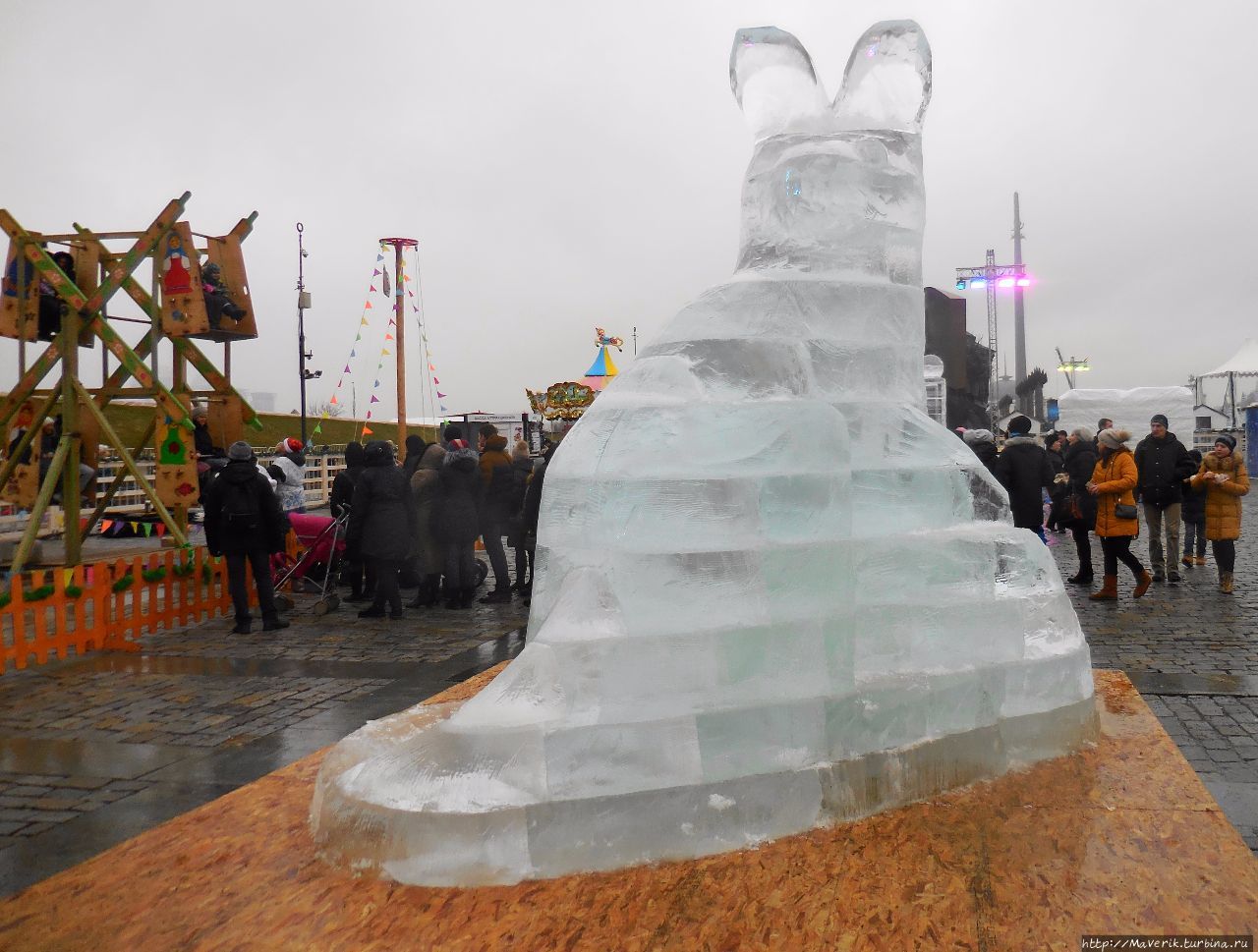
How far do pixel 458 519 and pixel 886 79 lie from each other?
6289 mm

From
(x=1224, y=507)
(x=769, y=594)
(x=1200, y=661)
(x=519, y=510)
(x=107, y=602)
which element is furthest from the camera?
(x=519, y=510)

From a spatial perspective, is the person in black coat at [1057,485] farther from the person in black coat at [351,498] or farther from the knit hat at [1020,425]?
the person in black coat at [351,498]

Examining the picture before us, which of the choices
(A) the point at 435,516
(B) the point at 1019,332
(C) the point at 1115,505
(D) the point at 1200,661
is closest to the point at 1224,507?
(C) the point at 1115,505

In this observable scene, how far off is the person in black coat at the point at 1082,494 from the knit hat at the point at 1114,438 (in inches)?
23.0

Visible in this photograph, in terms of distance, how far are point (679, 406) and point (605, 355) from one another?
31.4m

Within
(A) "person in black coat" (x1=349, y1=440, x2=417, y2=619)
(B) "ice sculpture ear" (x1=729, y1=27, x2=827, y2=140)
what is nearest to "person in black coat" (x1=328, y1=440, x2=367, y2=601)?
(A) "person in black coat" (x1=349, y1=440, x2=417, y2=619)

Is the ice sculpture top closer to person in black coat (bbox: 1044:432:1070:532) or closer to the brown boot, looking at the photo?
person in black coat (bbox: 1044:432:1070:532)

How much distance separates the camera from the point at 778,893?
2521mm

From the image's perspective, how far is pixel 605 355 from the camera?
3441cm

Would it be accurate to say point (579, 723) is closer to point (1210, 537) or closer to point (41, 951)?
point (41, 951)

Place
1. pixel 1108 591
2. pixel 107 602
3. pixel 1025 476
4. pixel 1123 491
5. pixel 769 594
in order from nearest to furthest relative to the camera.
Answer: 1. pixel 769 594
2. pixel 107 602
3. pixel 1123 491
4. pixel 1025 476
5. pixel 1108 591

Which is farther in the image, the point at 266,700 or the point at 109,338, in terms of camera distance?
the point at 109,338

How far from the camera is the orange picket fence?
268 inches

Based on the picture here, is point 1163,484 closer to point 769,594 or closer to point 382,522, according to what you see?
point 382,522
